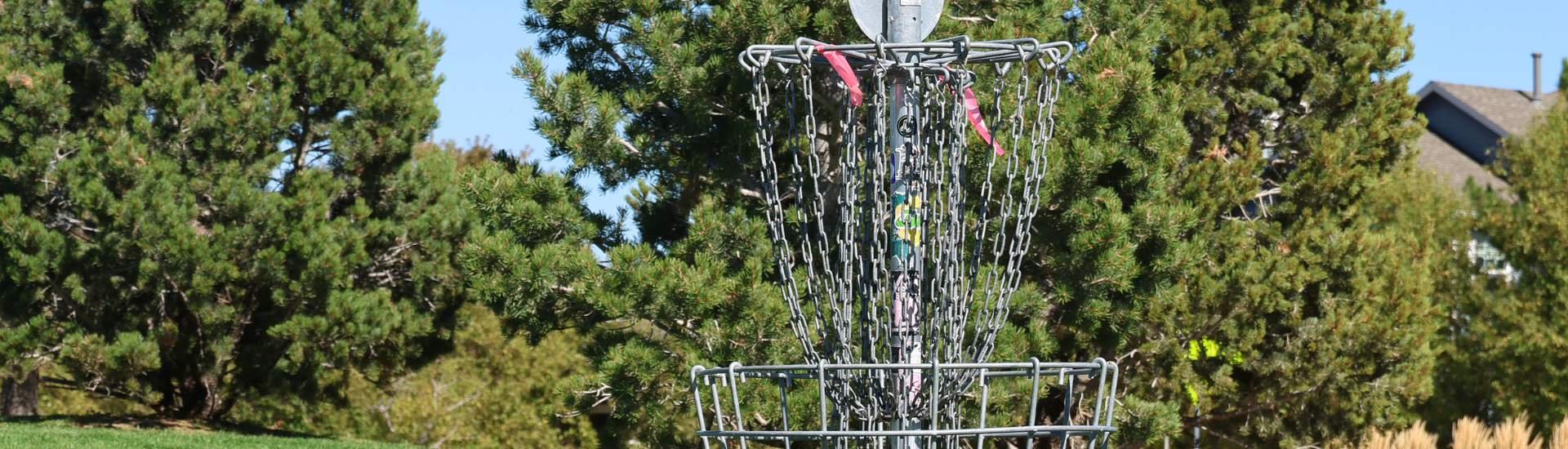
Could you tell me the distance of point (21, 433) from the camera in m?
8.64

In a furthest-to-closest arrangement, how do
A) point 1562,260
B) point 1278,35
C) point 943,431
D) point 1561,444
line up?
point 1562,260, point 1278,35, point 1561,444, point 943,431

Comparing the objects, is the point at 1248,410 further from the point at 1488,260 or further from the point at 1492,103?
the point at 1492,103

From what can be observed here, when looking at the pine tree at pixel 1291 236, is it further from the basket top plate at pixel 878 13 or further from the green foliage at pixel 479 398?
the green foliage at pixel 479 398

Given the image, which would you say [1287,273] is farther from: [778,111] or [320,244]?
[320,244]

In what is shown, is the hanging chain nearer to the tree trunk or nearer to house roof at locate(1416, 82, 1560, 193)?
the tree trunk

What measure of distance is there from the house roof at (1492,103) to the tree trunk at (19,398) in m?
19.3

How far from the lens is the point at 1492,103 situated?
21.5 m

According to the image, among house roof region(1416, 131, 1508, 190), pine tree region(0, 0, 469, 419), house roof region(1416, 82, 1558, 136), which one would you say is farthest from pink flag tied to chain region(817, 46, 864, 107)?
house roof region(1416, 82, 1558, 136)

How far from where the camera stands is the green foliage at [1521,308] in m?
11.5

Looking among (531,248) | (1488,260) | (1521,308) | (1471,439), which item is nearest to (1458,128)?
(1488,260)

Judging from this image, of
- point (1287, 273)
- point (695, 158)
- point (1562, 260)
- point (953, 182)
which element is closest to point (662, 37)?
point (695, 158)

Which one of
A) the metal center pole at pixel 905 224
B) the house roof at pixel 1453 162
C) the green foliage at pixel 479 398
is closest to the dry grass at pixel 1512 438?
the metal center pole at pixel 905 224

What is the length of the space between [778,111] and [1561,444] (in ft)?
13.3

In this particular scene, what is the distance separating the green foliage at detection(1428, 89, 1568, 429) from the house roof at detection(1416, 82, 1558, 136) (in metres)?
8.58
